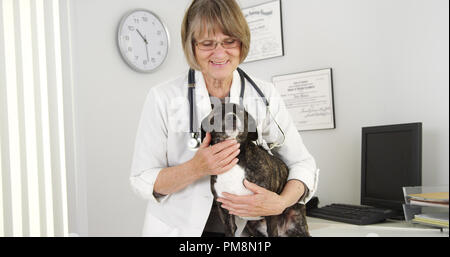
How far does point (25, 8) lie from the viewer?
2.60ft

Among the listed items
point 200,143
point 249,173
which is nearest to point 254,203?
point 249,173

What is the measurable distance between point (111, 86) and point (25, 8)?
260mm

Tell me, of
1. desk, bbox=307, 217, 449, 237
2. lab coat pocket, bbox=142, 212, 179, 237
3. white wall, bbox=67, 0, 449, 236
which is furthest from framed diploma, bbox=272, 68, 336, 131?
lab coat pocket, bbox=142, 212, 179, 237

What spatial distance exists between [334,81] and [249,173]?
0.33 meters

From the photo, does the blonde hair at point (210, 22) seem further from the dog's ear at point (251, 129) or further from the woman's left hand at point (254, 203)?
the woman's left hand at point (254, 203)

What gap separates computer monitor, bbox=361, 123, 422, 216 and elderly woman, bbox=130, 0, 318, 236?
0.19 meters

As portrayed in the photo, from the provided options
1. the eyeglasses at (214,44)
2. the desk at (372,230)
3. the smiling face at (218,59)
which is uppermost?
the eyeglasses at (214,44)

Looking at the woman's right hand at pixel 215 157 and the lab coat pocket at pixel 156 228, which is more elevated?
the woman's right hand at pixel 215 157

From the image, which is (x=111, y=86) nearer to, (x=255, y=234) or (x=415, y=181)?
(x=255, y=234)

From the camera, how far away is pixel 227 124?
2.49 feet

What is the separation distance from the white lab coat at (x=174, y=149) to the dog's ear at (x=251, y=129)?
0.02m

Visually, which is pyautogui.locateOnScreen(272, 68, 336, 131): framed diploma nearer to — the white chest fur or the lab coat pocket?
the white chest fur

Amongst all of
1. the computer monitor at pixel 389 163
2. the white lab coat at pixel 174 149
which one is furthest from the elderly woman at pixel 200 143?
the computer monitor at pixel 389 163

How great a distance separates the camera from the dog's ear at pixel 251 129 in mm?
790
